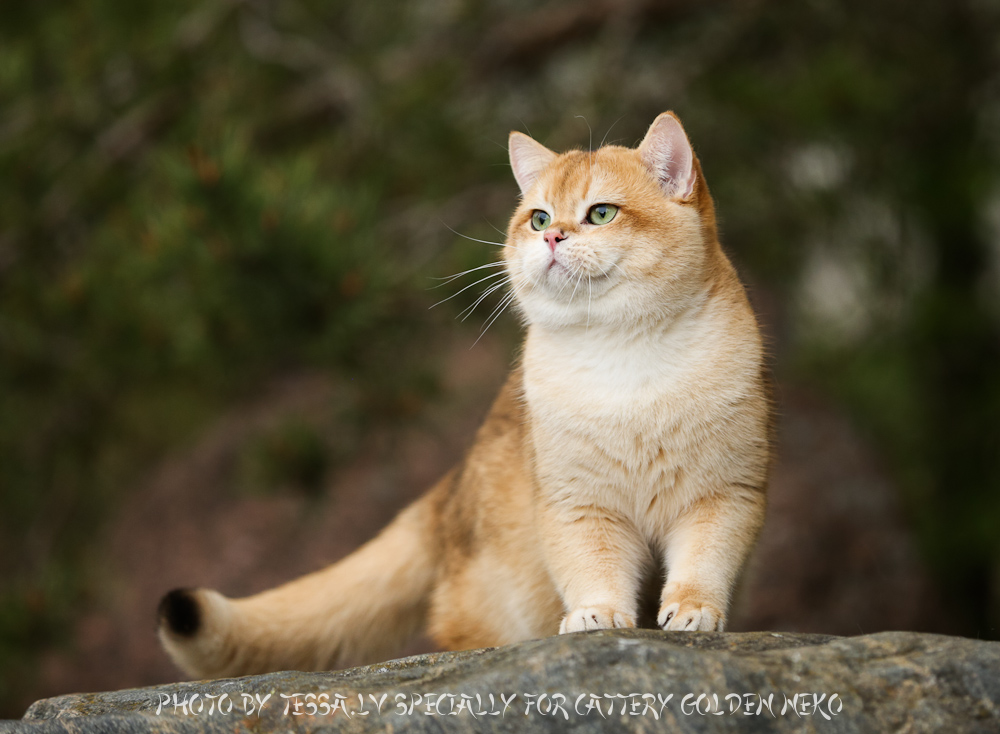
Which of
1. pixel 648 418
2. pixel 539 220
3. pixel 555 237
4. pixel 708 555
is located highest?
pixel 539 220

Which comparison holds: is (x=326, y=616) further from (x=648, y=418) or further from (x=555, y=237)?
(x=555, y=237)

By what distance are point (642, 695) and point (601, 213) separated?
4.88 ft

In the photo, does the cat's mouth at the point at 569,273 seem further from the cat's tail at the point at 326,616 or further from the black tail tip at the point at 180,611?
the black tail tip at the point at 180,611

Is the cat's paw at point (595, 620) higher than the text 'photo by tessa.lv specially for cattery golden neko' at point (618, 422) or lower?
lower

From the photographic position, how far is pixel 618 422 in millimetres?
2664

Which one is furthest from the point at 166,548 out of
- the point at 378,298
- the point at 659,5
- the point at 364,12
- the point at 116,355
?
the point at 659,5

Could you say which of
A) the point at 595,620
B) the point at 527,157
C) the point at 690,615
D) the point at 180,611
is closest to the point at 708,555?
the point at 690,615

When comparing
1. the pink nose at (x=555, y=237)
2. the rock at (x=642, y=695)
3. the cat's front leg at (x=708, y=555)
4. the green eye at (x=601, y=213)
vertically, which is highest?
the green eye at (x=601, y=213)

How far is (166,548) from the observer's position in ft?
22.7

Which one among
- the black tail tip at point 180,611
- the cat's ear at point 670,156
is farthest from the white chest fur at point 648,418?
the black tail tip at point 180,611

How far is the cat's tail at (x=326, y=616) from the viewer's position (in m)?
3.08

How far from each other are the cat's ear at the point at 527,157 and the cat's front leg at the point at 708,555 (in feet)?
4.19

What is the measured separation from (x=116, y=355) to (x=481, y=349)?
3843 millimetres

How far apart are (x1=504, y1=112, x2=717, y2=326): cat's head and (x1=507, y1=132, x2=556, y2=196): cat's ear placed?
21cm
